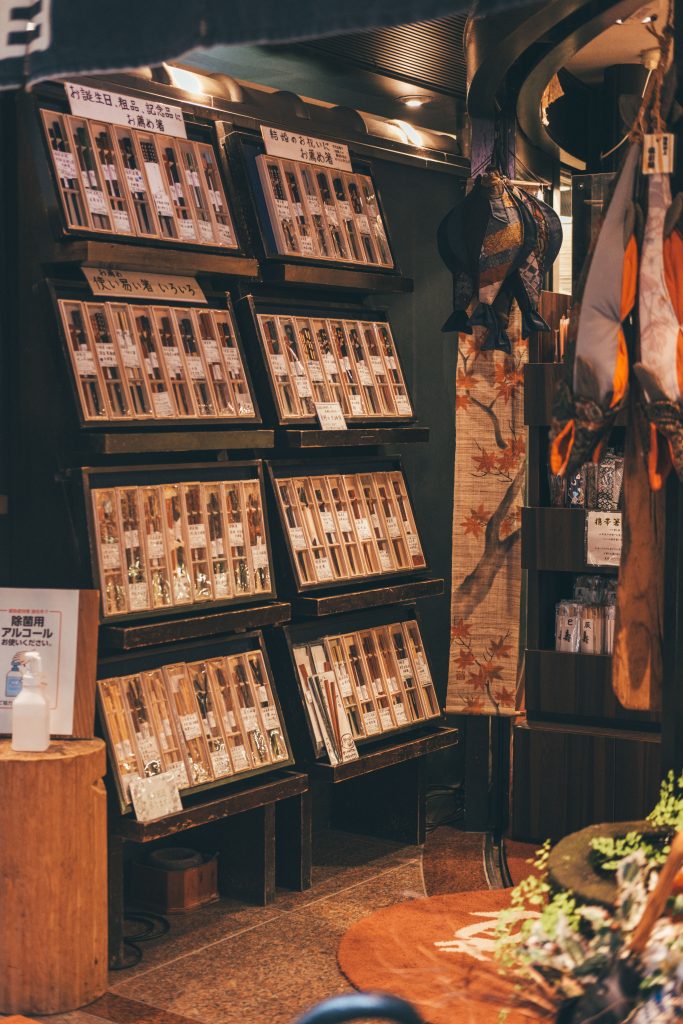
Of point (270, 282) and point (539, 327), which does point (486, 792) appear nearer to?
point (539, 327)

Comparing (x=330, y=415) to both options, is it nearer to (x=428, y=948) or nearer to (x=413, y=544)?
(x=413, y=544)

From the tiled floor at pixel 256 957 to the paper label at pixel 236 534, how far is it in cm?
120

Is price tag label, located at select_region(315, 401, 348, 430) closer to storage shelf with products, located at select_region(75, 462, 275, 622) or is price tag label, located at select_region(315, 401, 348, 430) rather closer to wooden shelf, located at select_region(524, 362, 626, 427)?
storage shelf with products, located at select_region(75, 462, 275, 622)

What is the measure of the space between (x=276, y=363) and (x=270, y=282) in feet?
0.98

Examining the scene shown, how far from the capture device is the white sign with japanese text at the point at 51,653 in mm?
3764

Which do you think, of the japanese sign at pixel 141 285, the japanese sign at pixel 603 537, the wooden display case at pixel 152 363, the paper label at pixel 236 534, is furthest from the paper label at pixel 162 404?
the japanese sign at pixel 603 537

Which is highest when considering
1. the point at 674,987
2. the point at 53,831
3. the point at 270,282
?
the point at 270,282

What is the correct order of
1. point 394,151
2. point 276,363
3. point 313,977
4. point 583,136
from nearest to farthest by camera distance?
point 313,977, point 276,363, point 394,151, point 583,136

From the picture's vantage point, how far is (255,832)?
432cm

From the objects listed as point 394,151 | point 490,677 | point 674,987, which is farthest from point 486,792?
point 674,987

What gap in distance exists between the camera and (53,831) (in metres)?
3.49

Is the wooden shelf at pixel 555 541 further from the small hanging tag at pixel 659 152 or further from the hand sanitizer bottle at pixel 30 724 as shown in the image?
the small hanging tag at pixel 659 152

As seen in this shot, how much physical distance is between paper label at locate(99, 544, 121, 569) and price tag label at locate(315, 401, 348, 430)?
3.17 ft

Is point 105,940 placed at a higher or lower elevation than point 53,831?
lower
